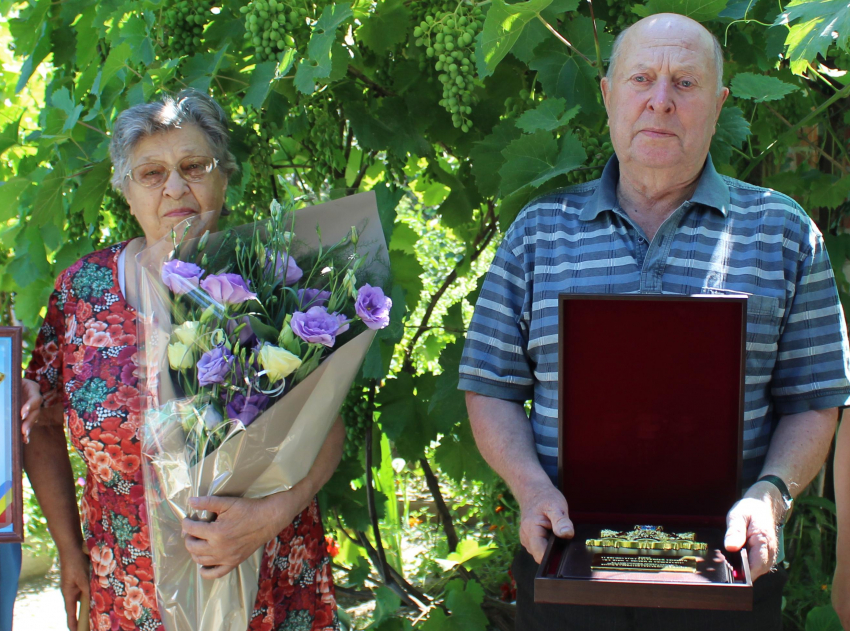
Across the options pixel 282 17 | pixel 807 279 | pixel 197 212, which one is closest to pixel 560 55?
pixel 282 17

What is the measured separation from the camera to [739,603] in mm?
1209

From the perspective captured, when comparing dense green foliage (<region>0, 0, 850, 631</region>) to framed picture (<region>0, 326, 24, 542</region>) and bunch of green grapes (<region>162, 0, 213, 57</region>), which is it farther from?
framed picture (<region>0, 326, 24, 542</region>)

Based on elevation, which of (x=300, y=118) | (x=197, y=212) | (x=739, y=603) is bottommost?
(x=739, y=603)

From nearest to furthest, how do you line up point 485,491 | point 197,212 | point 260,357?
point 260,357
point 197,212
point 485,491

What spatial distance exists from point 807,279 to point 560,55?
0.85 m

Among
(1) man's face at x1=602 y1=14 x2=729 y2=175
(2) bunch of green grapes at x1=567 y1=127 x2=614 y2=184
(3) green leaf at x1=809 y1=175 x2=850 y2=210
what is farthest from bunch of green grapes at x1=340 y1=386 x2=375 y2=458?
(3) green leaf at x1=809 y1=175 x2=850 y2=210

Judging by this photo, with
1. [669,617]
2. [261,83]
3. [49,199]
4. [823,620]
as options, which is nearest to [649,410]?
[669,617]

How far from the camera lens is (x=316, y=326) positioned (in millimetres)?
1431

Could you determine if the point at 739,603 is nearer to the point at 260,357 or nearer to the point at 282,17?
the point at 260,357

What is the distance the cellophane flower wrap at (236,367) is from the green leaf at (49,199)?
993mm

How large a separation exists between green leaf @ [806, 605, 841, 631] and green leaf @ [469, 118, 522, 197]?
4.79 feet

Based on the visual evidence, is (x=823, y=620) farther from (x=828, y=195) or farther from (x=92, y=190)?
(x=92, y=190)

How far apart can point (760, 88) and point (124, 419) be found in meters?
1.65

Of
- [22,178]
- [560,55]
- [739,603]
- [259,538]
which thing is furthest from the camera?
[22,178]
